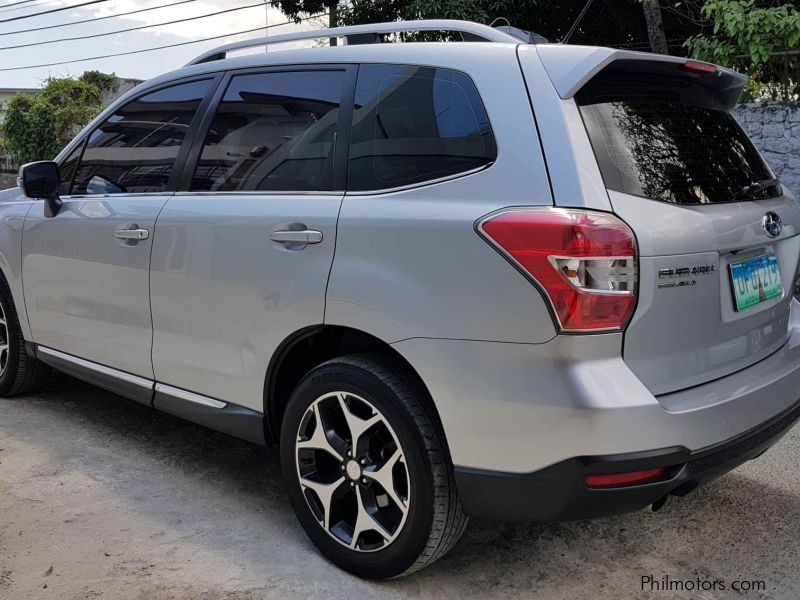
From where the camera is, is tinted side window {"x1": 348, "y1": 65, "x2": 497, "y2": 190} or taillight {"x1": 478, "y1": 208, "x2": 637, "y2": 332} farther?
tinted side window {"x1": 348, "y1": 65, "x2": 497, "y2": 190}

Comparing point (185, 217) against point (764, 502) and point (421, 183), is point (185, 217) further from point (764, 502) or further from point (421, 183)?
point (764, 502)

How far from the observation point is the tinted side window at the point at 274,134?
2832mm

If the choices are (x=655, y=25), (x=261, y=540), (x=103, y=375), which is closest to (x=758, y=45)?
(x=655, y=25)

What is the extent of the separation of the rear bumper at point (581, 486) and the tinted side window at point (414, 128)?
0.91 meters

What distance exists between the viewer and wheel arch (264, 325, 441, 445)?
8.61 ft

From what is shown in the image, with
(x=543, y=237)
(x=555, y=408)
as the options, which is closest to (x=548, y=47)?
(x=543, y=237)

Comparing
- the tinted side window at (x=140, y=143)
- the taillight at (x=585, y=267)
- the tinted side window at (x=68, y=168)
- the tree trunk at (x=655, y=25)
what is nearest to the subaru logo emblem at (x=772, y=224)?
the taillight at (x=585, y=267)

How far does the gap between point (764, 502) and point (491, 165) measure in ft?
6.63

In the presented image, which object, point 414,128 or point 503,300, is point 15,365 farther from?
point 503,300

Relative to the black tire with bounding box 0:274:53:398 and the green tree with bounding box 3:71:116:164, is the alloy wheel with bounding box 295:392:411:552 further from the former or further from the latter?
the green tree with bounding box 3:71:116:164

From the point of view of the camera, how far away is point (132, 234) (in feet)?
11.2

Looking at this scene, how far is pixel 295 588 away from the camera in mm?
2617

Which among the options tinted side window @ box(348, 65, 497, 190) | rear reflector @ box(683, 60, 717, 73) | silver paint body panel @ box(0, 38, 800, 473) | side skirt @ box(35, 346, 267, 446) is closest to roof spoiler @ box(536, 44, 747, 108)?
silver paint body panel @ box(0, 38, 800, 473)

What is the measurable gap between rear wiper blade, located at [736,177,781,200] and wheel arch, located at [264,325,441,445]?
1246 millimetres
